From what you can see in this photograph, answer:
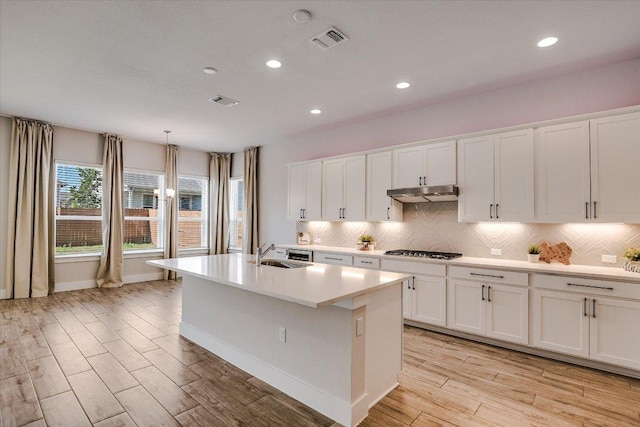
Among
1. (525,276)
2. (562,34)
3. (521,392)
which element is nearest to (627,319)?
(525,276)

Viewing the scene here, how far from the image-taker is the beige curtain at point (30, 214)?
5.33 m

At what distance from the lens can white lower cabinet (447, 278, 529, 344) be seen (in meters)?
3.30

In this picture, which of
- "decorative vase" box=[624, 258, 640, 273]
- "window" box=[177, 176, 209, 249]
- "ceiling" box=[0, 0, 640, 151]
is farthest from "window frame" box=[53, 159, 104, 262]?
"decorative vase" box=[624, 258, 640, 273]

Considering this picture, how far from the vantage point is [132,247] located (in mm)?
6922

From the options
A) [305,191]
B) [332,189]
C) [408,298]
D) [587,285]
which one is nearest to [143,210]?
[305,191]

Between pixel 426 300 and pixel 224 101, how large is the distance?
373cm

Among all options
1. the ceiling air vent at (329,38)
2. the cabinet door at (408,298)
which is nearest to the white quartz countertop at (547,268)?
the cabinet door at (408,298)

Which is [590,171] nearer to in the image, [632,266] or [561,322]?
[632,266]

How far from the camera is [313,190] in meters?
5.62

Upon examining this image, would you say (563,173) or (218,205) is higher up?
(563,173)

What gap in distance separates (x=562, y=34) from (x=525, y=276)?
2.24 meters

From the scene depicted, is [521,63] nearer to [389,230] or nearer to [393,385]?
[389,230]

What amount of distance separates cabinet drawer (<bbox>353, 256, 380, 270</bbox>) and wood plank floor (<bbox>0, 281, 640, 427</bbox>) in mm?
999

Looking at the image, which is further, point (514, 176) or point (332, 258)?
point (332, 258)
